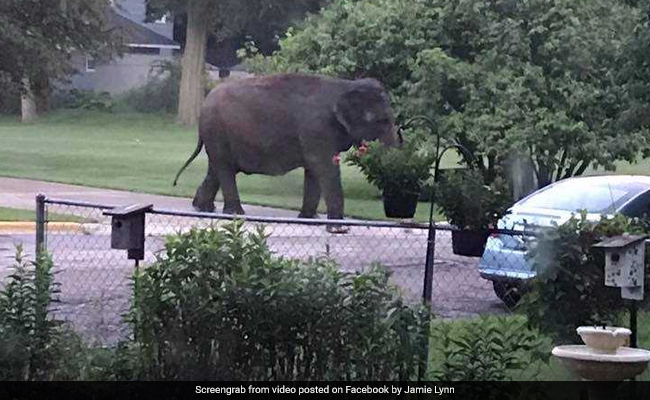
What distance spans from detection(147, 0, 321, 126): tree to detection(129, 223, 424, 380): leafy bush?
46653 millimetres

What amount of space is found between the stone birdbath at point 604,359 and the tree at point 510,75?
45.9 ft

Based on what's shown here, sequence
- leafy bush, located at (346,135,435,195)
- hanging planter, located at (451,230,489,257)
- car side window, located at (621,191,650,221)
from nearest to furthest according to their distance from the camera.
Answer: hanging planter, located at (451,230,489,257) → car side window, located at (621,191,650,221) → leafy bush, located at (346,135,435,195)

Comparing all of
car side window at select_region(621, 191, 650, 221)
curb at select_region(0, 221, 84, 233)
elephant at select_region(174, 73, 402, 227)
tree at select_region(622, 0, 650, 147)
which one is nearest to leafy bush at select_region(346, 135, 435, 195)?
elephant at select_region(174, 73, 402, 227)

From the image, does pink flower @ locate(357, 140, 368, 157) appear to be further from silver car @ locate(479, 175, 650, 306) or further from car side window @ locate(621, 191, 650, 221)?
car side window @ locate(621, 191, 650, 221)

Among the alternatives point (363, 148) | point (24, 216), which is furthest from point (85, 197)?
point (363, 148)

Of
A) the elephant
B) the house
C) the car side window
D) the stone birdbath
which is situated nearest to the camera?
the stone birdbath

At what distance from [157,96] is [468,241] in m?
56.1

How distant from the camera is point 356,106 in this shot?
829 inches

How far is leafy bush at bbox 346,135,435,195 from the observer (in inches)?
851

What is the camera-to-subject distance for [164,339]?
775cm

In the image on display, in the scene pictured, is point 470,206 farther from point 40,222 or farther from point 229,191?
point 229,191

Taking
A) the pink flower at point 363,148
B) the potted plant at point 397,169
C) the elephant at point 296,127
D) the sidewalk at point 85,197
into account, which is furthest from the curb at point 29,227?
the potted plant at point 397,169

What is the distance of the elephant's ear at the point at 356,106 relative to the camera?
21016 mm
